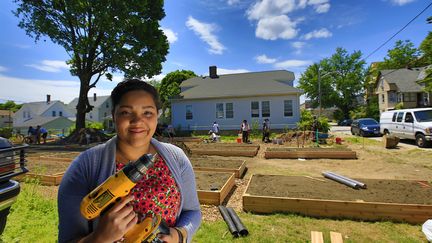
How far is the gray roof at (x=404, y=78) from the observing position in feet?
133

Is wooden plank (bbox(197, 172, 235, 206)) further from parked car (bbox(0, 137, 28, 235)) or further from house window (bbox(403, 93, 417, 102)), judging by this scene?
house window (bbox(403, 93, 417, 102))

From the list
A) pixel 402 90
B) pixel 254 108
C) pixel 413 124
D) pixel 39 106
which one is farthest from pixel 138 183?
pixel 39 106

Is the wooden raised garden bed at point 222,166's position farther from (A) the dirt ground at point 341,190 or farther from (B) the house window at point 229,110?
(B) the house window at point 229,110

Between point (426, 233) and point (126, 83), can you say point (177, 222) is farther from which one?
point (426, 233)

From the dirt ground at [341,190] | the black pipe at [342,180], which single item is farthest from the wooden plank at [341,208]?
the black pipe at [342,180]

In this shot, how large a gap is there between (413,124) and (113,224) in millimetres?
18908

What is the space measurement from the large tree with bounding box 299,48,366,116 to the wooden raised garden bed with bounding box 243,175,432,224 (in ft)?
187

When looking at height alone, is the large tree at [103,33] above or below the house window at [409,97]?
above

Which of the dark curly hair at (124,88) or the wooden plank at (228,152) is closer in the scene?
the dark curly hair at (124,88)

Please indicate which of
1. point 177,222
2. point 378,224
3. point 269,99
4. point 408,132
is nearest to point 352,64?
point 269,99

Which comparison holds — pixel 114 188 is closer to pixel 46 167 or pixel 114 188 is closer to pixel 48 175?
pixel 48 175

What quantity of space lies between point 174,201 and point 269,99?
23903 mm

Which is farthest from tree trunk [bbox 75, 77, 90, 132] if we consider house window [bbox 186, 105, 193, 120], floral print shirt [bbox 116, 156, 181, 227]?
floral print shirt [bbox 116, 156, 181, 227]

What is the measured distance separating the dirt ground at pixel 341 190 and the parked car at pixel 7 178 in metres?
4.83
